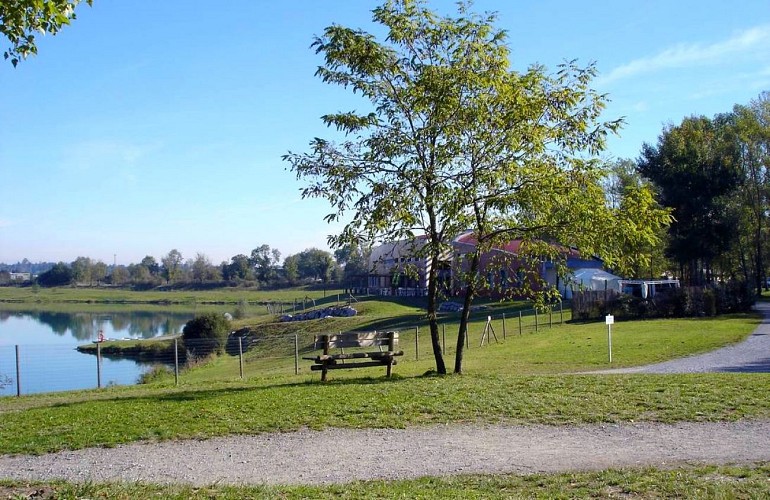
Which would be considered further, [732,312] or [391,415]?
[732,312]

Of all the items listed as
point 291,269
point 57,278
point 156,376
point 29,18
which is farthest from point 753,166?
point 57,278

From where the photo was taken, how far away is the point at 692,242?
163 ft

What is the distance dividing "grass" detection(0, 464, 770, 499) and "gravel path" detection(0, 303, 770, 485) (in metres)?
0.42

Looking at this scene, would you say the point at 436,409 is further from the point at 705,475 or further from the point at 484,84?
the point at 484,84

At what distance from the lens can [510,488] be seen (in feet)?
23.5

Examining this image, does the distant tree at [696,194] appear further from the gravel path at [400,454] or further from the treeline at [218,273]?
the treeline at [218,273]

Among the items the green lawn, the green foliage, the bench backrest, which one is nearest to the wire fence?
the green foliage

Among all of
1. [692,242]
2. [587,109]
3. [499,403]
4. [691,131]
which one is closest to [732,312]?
[692,242]

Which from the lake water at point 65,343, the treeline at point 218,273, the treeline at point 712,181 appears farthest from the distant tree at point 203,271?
the treeline at point 712,181

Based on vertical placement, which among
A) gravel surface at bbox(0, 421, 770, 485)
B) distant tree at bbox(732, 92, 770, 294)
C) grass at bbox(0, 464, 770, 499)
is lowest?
gravel surface at bbox(0, 421, 770, 485)

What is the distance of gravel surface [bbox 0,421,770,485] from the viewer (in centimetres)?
801

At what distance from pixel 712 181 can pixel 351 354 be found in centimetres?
4103

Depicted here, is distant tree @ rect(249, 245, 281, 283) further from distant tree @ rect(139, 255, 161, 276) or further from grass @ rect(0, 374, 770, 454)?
grass @ rect(0, 374, 770, 454)

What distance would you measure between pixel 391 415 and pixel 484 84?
23.1 ft
